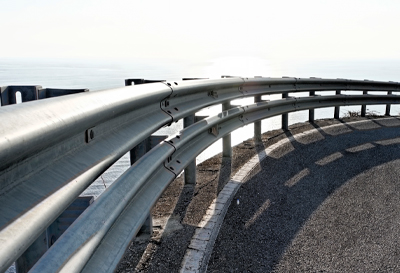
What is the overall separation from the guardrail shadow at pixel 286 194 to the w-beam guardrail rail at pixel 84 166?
65 cm

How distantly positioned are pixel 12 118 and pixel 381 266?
2370 millimetres

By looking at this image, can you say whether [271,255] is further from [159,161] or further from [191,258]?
[159,161]

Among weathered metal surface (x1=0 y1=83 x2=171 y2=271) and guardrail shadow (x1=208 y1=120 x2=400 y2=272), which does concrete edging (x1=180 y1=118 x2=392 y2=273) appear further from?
weathered metal surface (x1=0 y1=83 x2=171 y2=271)

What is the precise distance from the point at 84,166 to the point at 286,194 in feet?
8.31

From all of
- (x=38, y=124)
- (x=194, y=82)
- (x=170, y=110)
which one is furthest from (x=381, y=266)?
(x=38, y=124)

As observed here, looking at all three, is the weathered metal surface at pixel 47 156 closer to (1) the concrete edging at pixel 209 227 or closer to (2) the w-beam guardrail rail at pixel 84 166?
(2) the w-beam guardrail rail at pixel 84 166

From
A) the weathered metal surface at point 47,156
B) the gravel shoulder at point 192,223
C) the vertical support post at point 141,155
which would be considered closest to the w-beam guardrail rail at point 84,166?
the weathered metal surface at point 47,156

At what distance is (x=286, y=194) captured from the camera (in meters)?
3.58

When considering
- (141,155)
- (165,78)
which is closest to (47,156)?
(141,155)

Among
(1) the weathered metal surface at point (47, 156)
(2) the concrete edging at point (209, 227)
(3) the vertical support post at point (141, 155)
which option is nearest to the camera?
(1) the weathered metal surface at point (47, 156)

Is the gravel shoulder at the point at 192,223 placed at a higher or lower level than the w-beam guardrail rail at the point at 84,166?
lower

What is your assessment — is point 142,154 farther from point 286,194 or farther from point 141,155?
point 286,194

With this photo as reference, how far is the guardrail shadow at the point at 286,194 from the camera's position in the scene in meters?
2.55

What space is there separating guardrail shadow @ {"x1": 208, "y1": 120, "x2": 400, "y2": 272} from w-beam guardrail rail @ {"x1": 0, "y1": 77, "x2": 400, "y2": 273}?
651 mm
